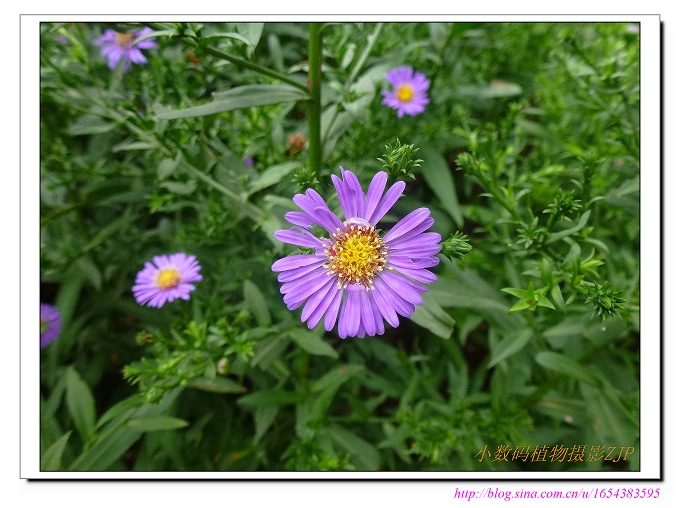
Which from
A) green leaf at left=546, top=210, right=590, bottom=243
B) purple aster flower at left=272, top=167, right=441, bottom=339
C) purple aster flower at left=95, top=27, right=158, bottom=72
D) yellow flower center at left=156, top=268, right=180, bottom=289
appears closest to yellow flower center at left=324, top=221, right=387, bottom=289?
purple aster flower at left=272, top=167, right=441, bottom=339

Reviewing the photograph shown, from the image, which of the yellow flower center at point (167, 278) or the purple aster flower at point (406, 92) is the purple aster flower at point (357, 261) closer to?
the yellow flower center at point (167, 278)

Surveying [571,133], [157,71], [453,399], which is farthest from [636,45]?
[157,71]

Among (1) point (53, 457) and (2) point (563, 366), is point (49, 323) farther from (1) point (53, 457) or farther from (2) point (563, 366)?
(2) point (563, 366)

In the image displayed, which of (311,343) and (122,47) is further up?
(122,47)

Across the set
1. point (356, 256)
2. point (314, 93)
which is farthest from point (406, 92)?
point (356, 256)

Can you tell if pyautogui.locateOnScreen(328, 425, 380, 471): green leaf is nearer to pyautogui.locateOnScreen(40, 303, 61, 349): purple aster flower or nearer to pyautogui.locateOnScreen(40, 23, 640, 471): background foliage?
pyautogui.locateOnScreen(40, 23, 640, 471): background foliage
